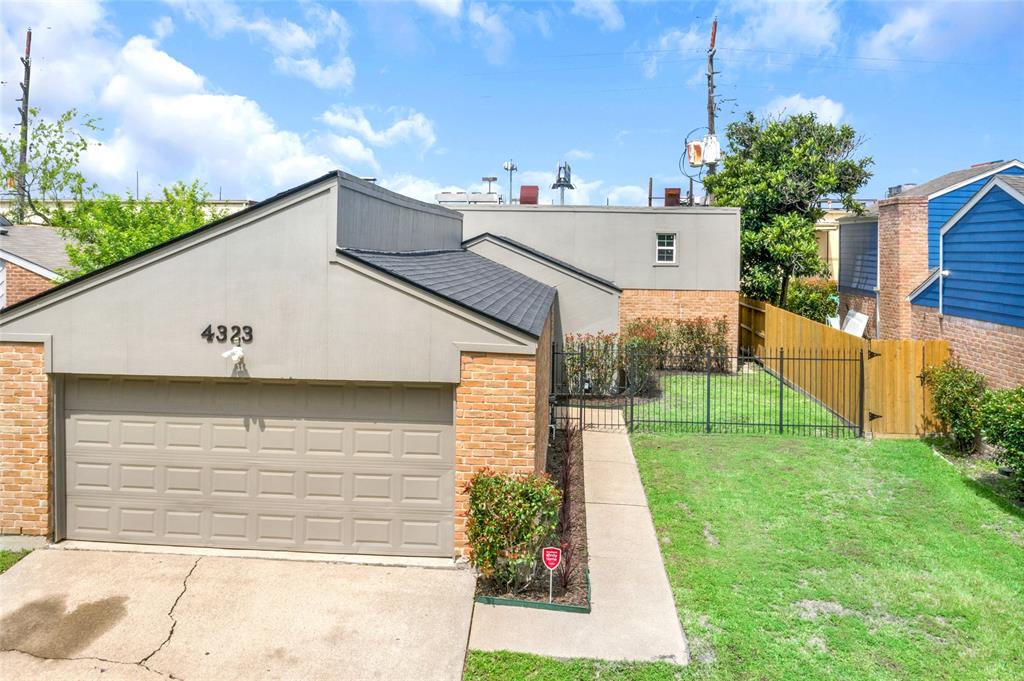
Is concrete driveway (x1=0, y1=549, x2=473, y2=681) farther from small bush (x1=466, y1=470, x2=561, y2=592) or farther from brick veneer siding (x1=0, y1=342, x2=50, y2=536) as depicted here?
brick veneer siding (x1=0, y1=342, x2=50, y2=536)

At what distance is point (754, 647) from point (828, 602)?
59.6 inches

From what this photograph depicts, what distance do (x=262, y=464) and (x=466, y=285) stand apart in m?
3.90

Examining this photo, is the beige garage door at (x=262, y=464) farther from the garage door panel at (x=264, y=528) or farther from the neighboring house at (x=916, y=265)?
the neighboring house at (x=916, y=265)

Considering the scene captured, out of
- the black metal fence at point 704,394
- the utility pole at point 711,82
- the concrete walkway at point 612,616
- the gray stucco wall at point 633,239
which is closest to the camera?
the concrete walkway at point 612,616

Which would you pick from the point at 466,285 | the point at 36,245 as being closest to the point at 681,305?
the point at 466,285

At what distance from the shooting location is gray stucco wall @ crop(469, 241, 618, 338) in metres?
19.8

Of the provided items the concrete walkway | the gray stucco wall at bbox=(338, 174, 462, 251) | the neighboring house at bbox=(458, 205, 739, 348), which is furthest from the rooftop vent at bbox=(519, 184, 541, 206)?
the concrete walkway

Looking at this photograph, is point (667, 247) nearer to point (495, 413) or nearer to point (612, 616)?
point (495, 413)

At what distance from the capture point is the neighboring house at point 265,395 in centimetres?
853

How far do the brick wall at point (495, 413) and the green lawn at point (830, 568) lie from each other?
2332 mm

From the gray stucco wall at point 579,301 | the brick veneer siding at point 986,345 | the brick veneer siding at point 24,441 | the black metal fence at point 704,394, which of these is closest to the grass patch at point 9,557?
the brick veneer siding at point 24,441

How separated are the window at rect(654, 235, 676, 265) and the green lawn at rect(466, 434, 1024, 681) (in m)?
11.4

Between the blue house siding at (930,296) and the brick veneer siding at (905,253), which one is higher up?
the brick veneer siding at (905,253)

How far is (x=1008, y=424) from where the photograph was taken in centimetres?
1044
